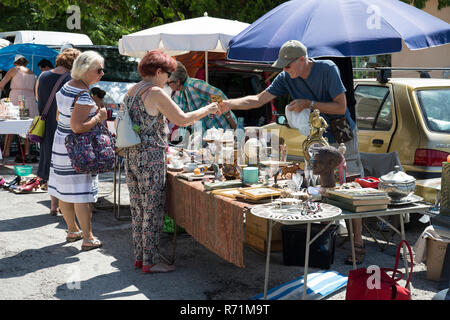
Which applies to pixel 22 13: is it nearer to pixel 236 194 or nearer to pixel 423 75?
pixel 423 75

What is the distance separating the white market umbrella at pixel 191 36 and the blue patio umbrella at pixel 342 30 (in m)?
1.10

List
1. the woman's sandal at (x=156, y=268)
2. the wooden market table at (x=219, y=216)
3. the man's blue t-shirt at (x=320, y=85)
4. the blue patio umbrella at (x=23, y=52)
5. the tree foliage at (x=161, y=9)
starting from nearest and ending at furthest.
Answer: the wooden market table at (x=219, y=216)
the man's blue t-shirt at (x=320, y=85)
the woman's sandal at (x=156, y=268)
the tree foliage at (x=161, y=9)
the blue patio umbrella at (x=23, y=52)

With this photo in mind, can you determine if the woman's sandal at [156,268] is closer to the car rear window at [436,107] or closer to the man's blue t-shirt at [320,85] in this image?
the man's blue t-shirt at [320,85]

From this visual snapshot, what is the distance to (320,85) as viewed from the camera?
4527mm

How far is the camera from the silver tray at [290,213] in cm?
317

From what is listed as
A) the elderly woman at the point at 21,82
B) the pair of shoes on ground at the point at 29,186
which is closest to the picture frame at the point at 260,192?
the pair of shoes on ground at the point at 29,186

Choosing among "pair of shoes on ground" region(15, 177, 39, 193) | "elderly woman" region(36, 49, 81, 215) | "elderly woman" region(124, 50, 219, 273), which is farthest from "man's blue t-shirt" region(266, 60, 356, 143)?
"pair of shoes on ground" region(15, 177, 39, 193)

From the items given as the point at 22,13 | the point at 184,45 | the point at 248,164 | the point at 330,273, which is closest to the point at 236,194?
the point at 248,164

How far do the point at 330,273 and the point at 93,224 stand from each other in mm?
3141

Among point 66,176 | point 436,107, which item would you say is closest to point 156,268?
point 66,176

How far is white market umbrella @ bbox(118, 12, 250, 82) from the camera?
23.1ft

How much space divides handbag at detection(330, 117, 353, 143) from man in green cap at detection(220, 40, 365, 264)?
2 centimetres

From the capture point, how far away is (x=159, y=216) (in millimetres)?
4539

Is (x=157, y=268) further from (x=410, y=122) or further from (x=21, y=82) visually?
(x=21, y=82)
